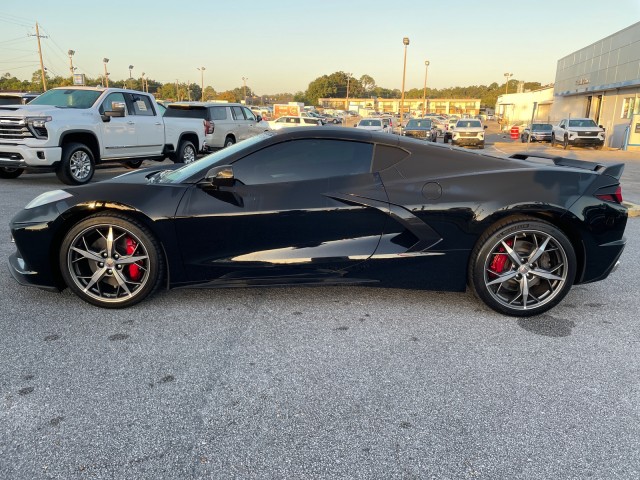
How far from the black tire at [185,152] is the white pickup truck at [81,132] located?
11 centimetres

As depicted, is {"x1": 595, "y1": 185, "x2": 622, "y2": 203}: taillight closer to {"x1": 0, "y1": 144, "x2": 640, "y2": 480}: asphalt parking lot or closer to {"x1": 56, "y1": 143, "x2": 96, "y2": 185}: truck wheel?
{"x1": 0, "y1": 144, "x2": 640, "y2": 480}: asphalt parking lot

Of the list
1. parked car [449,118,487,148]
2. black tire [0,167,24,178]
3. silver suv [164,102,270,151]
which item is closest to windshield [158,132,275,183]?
black tire [0,167,24,178]

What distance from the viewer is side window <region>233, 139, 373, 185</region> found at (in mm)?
3793

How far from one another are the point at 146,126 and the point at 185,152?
182 centimetres

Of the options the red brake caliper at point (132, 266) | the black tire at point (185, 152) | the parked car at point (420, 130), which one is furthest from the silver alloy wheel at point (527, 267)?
the parked car at point (420, 130)

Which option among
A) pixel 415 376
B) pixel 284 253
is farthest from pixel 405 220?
pixel 415 376

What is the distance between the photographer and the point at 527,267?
3.79 m

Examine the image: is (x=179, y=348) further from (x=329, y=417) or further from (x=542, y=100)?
(x=542, y=100)

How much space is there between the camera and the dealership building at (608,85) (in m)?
28.2

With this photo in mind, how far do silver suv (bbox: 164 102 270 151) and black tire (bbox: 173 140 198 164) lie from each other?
74cm

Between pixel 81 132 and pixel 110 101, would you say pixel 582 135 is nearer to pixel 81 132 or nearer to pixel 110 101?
pixel 110 101

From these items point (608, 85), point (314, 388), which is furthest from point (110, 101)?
point (608, 85)

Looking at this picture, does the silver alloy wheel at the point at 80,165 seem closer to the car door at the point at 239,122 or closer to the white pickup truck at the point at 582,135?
the car door at the point at 239,122

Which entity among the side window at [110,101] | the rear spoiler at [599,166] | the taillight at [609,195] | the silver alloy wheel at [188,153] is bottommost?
the silver alloy wheel at [188,153]
